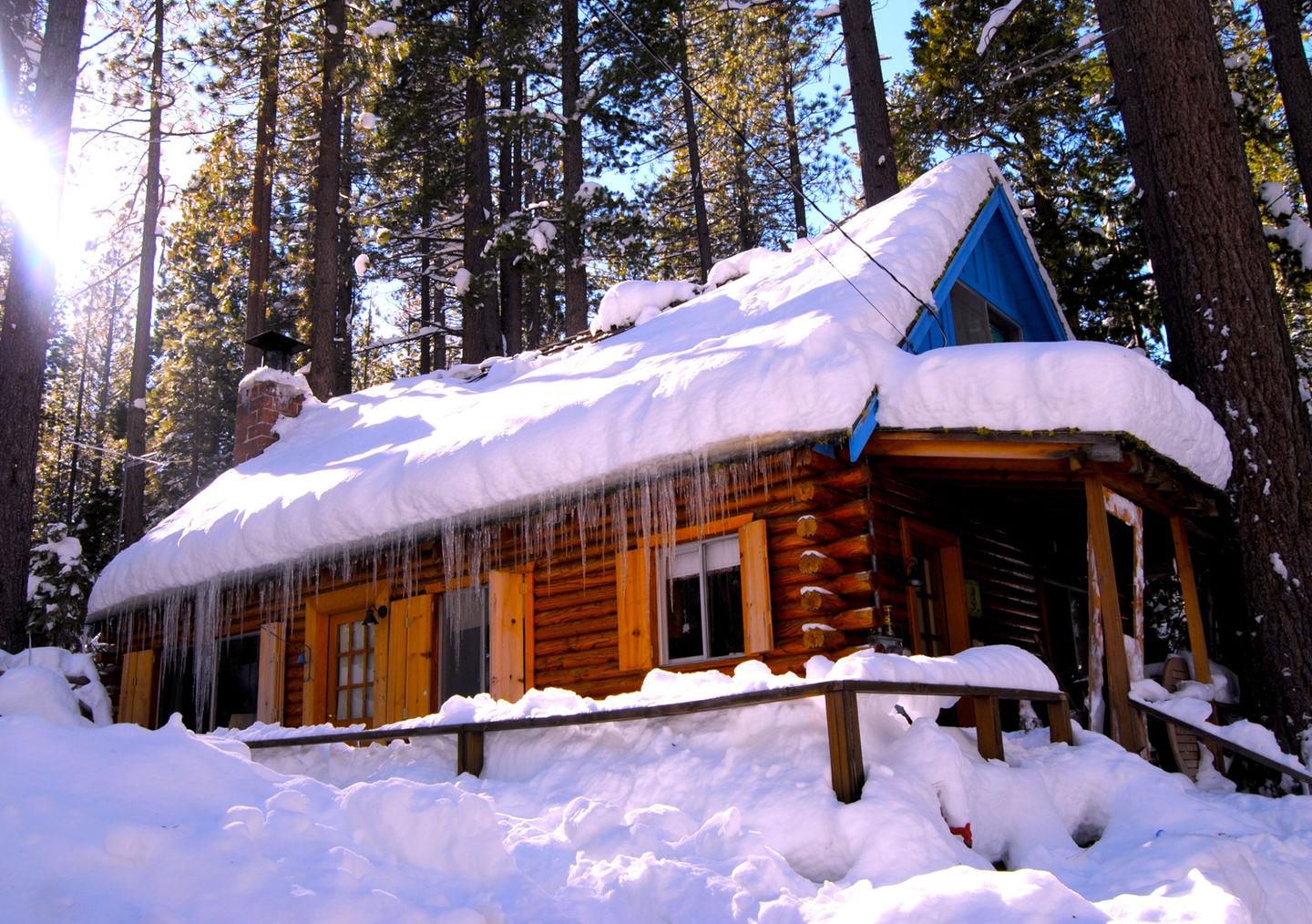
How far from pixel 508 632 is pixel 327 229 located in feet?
31.6

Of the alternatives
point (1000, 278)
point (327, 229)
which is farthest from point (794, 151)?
point (1000, 278)

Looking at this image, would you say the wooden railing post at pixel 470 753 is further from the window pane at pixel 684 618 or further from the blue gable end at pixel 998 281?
the blue gable end at pixel 998 281

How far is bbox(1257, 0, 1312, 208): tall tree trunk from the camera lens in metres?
12.4

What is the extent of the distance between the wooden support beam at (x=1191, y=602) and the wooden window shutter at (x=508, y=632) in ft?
16.8

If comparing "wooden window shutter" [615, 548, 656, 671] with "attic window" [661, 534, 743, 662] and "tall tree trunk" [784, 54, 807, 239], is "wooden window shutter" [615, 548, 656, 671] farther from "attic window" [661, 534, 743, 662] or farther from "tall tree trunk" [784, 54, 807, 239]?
"tall tree trunk" [784, 54, 807, 239]

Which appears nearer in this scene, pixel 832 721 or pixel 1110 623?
pixel 832 721

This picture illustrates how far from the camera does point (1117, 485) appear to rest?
7332 millimetres

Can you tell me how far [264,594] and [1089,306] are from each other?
35.7 feet

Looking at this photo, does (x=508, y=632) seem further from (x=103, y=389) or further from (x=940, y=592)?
(x=103, y=389)

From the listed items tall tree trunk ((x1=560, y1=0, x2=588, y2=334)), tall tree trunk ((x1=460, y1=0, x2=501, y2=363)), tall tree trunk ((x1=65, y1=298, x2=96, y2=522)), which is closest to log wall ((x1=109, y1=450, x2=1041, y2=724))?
tall tree trunk ((x1=560, y1=0, x2=588, y2=334))

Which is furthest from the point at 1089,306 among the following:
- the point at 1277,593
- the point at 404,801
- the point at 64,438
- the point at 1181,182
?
the point at 64,438

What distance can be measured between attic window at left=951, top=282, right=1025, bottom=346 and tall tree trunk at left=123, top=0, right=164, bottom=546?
40.3 ft

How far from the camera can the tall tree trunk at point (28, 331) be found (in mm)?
9195

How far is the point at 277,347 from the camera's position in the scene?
14445mm
